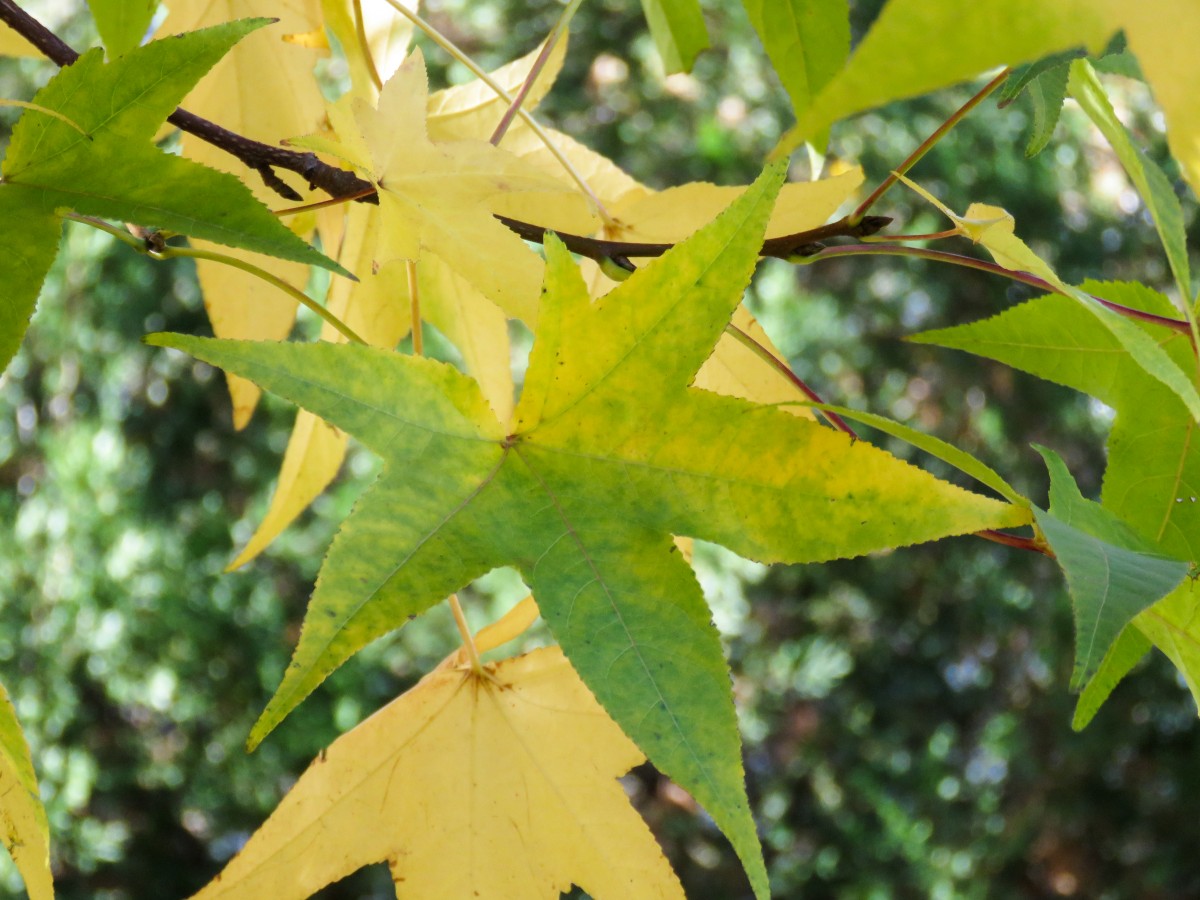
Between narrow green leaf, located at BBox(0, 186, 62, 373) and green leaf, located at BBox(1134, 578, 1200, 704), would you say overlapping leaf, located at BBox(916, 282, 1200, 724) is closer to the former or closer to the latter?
green leaf, located at BBox(1134, 578, 1200, 704)

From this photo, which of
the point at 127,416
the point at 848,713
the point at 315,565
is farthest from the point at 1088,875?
the point at 127,416

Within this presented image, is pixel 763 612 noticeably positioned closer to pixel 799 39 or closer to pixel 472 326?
pixel 472 326

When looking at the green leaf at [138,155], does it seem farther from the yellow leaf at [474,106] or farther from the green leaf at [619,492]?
the yellow leaf at [474,106]

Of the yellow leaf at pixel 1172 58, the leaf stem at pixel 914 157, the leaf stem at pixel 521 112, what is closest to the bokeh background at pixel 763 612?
the leaf stem at pixel 521 112

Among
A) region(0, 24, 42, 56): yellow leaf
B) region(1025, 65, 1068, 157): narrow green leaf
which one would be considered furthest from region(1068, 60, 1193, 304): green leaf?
region(0, 24, 42, 56): yellow leaf

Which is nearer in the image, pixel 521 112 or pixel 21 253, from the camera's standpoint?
pixel 21 253

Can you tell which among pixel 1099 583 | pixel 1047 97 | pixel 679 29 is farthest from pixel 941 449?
pixel 679 29
